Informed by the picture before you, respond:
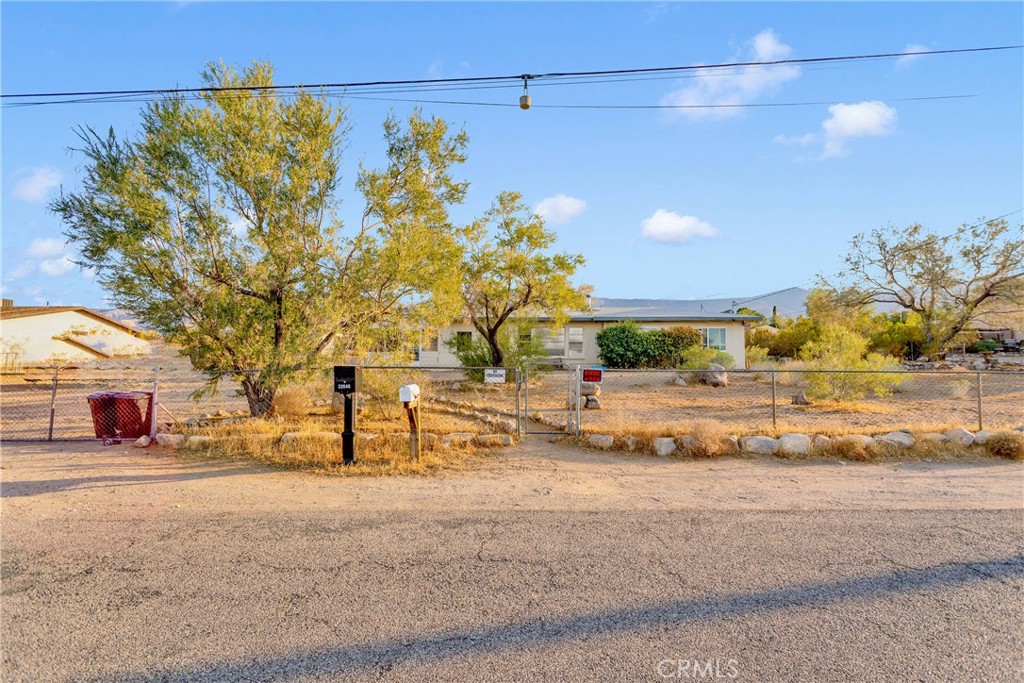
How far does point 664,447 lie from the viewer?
862 centimetres

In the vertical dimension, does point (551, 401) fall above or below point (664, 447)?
above

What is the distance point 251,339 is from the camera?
9922 mm

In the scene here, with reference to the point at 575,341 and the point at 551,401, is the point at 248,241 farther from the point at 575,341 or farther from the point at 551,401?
the point at 575,341

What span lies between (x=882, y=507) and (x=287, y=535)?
586cm

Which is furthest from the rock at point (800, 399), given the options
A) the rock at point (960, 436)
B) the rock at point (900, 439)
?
the rock at point (900, 439)

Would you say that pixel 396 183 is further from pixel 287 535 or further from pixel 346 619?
pixel 346 619

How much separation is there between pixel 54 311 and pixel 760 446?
125ft

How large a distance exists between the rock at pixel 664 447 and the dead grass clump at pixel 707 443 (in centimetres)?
19

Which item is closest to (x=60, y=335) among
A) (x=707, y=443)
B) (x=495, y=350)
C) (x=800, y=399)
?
(x=495, y=350)

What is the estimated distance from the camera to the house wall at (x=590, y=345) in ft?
84.4

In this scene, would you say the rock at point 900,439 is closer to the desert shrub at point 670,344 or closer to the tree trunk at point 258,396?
the tree trunk at point 258,396

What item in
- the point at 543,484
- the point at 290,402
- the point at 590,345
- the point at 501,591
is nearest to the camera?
the point at 501,591

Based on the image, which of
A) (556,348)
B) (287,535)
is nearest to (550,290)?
(556,348)

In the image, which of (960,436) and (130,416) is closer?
(960,436)
